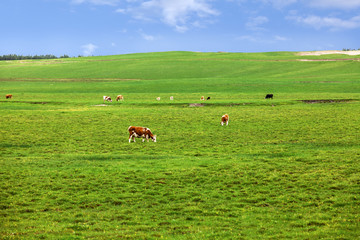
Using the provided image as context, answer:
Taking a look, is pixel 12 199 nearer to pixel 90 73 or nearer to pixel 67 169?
pixel 67 169

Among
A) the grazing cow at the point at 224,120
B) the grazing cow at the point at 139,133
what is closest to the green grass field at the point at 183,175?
the grazing cow at the point at 139,133

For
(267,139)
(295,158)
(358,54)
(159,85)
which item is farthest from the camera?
(358,54)

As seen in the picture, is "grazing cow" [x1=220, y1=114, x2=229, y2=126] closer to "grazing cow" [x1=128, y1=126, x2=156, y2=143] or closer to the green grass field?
the green grass field

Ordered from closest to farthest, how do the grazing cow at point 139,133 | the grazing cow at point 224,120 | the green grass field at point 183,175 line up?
the green grass field at point 183,175
the grazing cow at point 139,133
the grazing cow at point 224,120

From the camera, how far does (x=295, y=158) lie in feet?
78.8

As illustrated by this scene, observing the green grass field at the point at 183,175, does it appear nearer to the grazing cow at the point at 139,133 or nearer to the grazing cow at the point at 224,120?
the grazing cow at the point at 139,133

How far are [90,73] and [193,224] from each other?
114722 mm

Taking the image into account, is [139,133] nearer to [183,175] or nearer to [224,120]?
[183,175]

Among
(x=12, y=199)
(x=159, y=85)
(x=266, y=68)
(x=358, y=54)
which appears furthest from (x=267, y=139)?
(x=358, y=54)

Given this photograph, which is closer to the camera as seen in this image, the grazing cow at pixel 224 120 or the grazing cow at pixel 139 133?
the grazing cow at pixel 139 133

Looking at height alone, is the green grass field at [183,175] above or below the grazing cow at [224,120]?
below

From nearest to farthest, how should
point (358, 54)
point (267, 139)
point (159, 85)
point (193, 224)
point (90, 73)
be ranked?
point (193, 224) → point (267, 139) → point (159, 85) → point (90, 73) → point (358, 54)

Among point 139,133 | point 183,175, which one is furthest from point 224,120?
point 183,175

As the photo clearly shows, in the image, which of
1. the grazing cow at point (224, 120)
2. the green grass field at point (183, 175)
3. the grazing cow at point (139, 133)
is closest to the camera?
the green grass field at point (183, 175)
